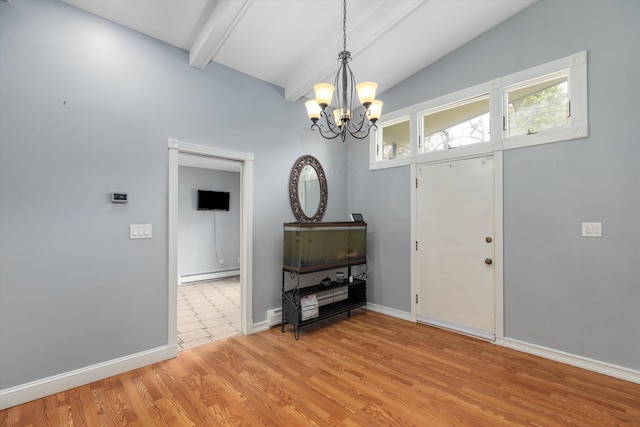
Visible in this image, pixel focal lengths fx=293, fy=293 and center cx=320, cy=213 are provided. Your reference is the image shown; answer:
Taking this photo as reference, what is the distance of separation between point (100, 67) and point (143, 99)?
1.21 feet

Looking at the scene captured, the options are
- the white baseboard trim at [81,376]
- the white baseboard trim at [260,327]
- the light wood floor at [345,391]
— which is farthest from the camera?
the white baseboard trim at [260,327]

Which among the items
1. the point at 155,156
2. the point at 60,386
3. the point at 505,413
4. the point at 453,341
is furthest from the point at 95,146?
the point at 453,341

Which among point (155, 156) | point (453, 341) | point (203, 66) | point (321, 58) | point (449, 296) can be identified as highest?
point (321, 58)

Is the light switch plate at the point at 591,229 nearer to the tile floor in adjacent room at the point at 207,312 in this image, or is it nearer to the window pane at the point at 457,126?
the window pane at the point at 457,126

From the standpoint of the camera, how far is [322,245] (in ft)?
11.9

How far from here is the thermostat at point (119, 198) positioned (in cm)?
251

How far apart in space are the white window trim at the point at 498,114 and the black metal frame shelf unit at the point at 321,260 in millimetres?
1179

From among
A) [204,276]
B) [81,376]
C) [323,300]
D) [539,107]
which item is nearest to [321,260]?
[323,300]

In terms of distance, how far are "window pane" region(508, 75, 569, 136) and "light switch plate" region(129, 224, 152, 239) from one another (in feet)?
12.3

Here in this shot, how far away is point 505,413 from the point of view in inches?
80.0

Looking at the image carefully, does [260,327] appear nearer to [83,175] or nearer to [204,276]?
[83,175]

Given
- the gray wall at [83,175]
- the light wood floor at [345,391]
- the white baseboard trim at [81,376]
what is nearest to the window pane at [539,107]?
the light wood floor at [345,391]

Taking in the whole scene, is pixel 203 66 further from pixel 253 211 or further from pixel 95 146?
pixel 253 211

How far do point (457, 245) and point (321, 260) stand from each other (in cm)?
162
